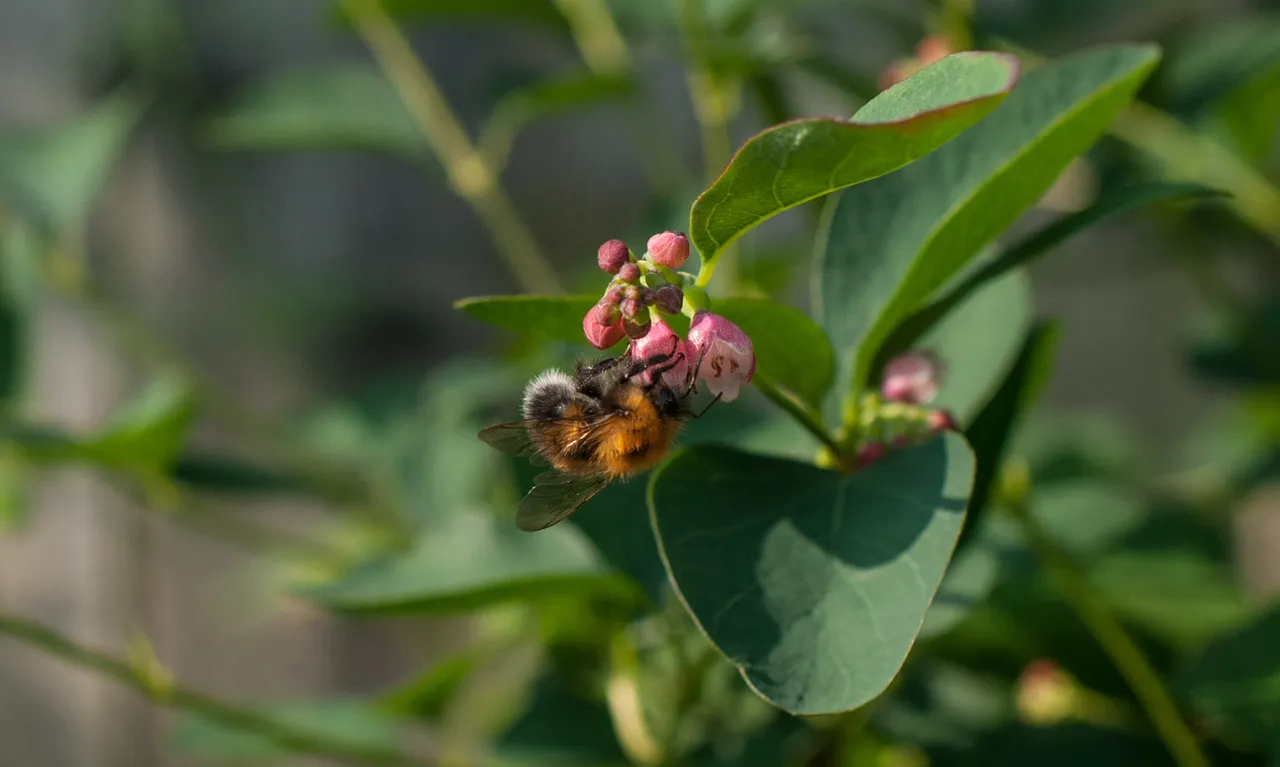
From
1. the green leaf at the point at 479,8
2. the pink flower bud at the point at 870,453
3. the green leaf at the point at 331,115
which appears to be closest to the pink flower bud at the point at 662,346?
the pink flower bud at the point at 870,453

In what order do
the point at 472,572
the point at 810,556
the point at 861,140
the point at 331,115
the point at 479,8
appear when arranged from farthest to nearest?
the point at 331,115 → the point at 479,8 → the point at 472,572 → the point at 810,556 → the point at 861,140

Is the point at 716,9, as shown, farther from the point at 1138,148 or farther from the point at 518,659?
the point at 518,659

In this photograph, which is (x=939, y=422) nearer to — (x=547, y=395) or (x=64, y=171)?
(x=547, y=395)

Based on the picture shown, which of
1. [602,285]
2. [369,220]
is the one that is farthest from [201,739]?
[369,220]

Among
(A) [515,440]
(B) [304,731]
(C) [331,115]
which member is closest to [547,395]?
(A) [515,440]

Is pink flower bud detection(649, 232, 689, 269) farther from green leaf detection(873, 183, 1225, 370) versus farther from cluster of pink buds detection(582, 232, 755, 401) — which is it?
green leaf detection(873, 183, 1225, 370)

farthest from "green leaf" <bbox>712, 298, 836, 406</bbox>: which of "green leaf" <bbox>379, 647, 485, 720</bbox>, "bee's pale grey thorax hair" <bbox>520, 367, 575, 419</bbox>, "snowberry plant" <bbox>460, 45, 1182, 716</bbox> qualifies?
"green leaf" <bbox>379, 647, 485, 720</bbox>
